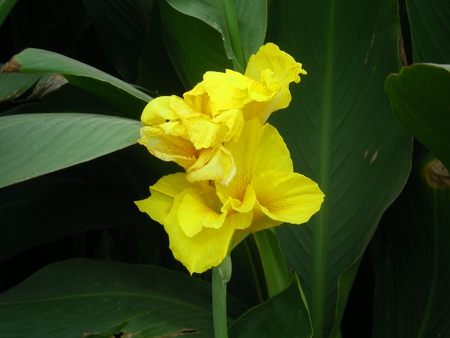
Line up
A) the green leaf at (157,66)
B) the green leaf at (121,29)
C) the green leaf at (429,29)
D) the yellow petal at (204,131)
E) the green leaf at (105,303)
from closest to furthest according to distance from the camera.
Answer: the yellow petal at (204,131) < the green leaf at (105,303) < the green leaf at (429,29) < the green leaf at (157,66) < the green leaf at (121,29)

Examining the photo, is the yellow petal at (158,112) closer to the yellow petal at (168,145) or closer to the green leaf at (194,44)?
the yellow petal at (168,145)

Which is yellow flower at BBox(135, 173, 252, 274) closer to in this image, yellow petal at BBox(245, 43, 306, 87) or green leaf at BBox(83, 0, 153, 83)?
yellow petal at BBox(245, 43, 306, 87)

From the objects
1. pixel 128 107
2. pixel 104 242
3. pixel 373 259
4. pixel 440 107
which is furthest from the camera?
pixel 104 242

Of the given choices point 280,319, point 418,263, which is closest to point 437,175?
point 418,263

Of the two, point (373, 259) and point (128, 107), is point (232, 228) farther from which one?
point (373, 259)

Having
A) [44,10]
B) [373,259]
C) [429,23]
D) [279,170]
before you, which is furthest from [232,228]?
[44,10]

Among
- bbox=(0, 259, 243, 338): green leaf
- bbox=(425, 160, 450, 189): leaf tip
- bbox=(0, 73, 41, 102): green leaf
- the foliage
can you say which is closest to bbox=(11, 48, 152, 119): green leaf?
the foliage

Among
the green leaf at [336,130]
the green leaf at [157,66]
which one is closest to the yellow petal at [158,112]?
the green leaf at [336,130]
